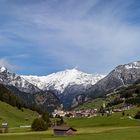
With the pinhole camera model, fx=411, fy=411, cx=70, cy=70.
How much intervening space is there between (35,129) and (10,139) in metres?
69.8

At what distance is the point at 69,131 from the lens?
153 metres

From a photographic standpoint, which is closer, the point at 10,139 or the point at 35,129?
the point at 10,139

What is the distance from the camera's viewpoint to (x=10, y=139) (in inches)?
4589

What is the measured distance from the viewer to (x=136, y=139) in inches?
3671

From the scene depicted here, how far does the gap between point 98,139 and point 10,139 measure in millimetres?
28817

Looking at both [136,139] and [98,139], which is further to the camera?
[98,139]

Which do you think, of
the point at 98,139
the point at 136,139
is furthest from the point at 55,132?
the point at 136,139

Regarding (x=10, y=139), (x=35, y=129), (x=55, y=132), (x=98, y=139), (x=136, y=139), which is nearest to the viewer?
(x=136, y=139)

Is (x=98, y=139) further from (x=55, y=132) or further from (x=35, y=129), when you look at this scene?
(x=35, y=129)

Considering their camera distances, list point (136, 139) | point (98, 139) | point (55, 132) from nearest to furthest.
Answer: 1. point (136, 139)
2. point (98, 139)
3. point (55, 132)

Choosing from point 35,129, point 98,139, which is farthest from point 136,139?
point 35,129

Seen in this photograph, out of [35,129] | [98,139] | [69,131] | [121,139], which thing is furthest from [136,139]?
[35,129]

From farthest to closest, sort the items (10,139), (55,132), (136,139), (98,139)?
(55,132)
(10,139)
(98,139)
(136,139)

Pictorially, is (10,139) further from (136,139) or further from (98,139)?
(136,139)
